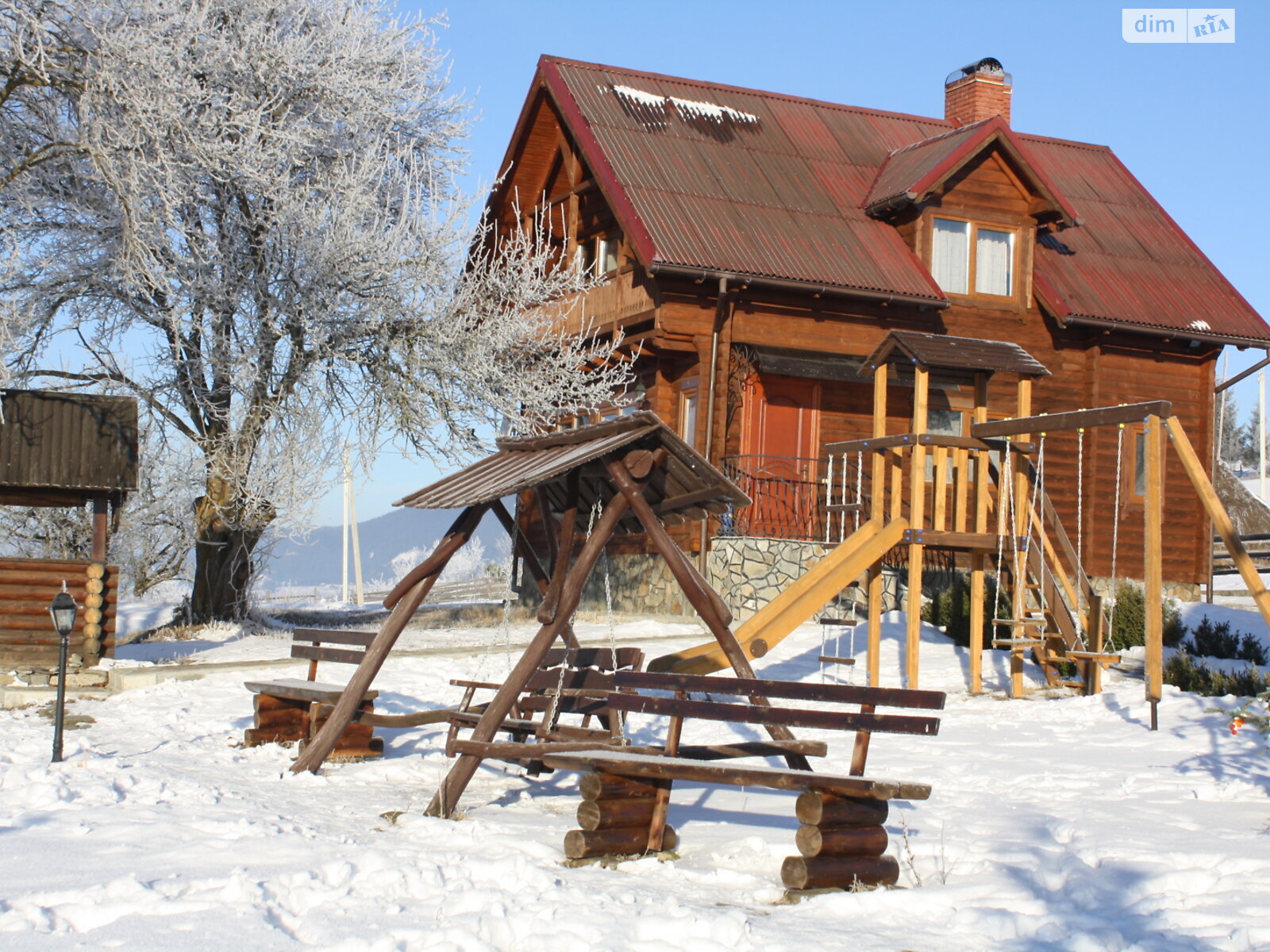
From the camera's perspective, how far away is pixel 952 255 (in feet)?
66.6

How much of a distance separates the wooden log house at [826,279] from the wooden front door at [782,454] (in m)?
0.04

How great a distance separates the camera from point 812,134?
22.2 metres

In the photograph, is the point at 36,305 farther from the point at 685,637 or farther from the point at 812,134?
the point at 812,134

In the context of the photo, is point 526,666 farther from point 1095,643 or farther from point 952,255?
point 952,255

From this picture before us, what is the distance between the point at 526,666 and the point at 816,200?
1435 cm

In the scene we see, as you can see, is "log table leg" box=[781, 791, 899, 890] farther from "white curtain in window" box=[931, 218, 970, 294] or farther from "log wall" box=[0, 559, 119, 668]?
"white curtain in window" box=[931, 218, 970, 294]

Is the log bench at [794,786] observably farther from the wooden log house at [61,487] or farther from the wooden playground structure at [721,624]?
the wooden log house at [61,487]

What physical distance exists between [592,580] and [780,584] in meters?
4.80

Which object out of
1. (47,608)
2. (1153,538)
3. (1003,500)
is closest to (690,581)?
(1153,538)

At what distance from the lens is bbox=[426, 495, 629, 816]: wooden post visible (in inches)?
278

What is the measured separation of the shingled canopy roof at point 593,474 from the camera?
754 cm

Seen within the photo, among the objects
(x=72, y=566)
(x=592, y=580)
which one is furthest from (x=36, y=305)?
(x=592, y=580)

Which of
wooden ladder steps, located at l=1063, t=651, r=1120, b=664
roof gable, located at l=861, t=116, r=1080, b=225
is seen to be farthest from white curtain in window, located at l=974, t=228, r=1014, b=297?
wooden ladder steps, located at l=1063, t=651, r=1120, b=664

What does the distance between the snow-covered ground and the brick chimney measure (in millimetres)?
16457
